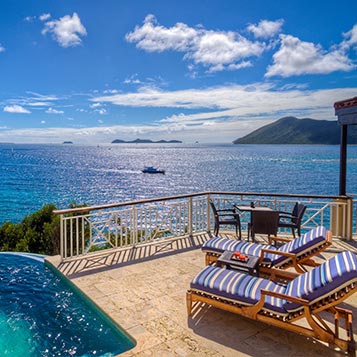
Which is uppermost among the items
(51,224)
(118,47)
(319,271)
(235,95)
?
(118,47)

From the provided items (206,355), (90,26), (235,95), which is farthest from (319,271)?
(235,95)

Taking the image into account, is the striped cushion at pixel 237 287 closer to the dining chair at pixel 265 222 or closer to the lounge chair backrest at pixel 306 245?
the lounge chair backrest at pixel 306 245

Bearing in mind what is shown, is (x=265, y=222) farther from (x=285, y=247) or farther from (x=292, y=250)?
(x=292, y=250)

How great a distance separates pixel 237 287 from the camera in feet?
9.66

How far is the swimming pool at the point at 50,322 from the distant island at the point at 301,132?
6688 centimetres

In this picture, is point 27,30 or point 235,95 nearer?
point 27,30

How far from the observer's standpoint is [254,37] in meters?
10.7

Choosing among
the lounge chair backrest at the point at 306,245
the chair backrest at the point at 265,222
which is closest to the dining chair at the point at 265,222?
the chair backrest at the point at 265,222

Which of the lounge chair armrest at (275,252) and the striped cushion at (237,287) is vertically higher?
the lounge chair armrest at (275,252)

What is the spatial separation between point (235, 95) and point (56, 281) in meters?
17.2

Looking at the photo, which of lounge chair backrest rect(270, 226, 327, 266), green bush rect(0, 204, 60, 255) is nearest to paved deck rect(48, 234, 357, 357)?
lounge chair backrest rect(270, 226, 327, 266)

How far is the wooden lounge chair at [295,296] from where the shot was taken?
2520 mm

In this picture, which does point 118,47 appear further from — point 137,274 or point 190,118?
point 190,118

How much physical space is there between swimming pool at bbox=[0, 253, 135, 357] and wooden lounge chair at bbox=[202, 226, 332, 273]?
180 centimetres
